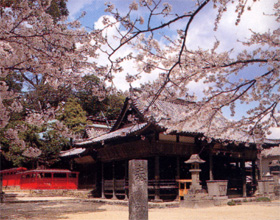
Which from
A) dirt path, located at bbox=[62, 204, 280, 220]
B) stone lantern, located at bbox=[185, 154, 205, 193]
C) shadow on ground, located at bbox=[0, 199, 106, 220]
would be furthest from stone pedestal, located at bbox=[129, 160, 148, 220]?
stone lantern, located at bbox=[185, 154, 205, 193]

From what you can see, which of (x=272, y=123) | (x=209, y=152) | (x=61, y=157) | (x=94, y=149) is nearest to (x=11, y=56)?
(x=272, y=123)

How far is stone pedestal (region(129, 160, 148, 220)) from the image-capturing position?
6.37 m

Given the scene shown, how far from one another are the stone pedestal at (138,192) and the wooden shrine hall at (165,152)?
6.04m

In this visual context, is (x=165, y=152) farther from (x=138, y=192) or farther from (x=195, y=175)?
(x=138, y=192)

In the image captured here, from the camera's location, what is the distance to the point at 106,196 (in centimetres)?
2062

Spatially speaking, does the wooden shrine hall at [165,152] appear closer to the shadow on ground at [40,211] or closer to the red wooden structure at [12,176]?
the shadow on ground at [40,211]

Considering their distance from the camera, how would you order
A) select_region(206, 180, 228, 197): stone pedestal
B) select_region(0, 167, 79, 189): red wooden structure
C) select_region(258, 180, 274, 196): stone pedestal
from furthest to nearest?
select_region(0, 167, 79, 189): red wooden structure, select_region(258, 180, 274, 196): stone pedestal, select_region(206, 180, 228, 197): stone pedestal

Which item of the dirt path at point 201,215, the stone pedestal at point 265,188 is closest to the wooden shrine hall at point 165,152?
the stone pedestal at point 265,188

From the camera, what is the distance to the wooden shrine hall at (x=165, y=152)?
49.2ft

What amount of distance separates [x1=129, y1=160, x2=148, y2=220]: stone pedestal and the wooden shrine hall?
6036 millimetres

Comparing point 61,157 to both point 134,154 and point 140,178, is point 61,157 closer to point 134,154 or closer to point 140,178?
point 134,154

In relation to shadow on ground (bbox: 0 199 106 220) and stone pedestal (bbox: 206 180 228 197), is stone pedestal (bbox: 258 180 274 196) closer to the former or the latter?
stone pedestal (bbox: 206 180 228 197)

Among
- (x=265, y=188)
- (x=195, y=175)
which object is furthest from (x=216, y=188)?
(x=265, y=188)

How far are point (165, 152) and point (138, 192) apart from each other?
868 cm
